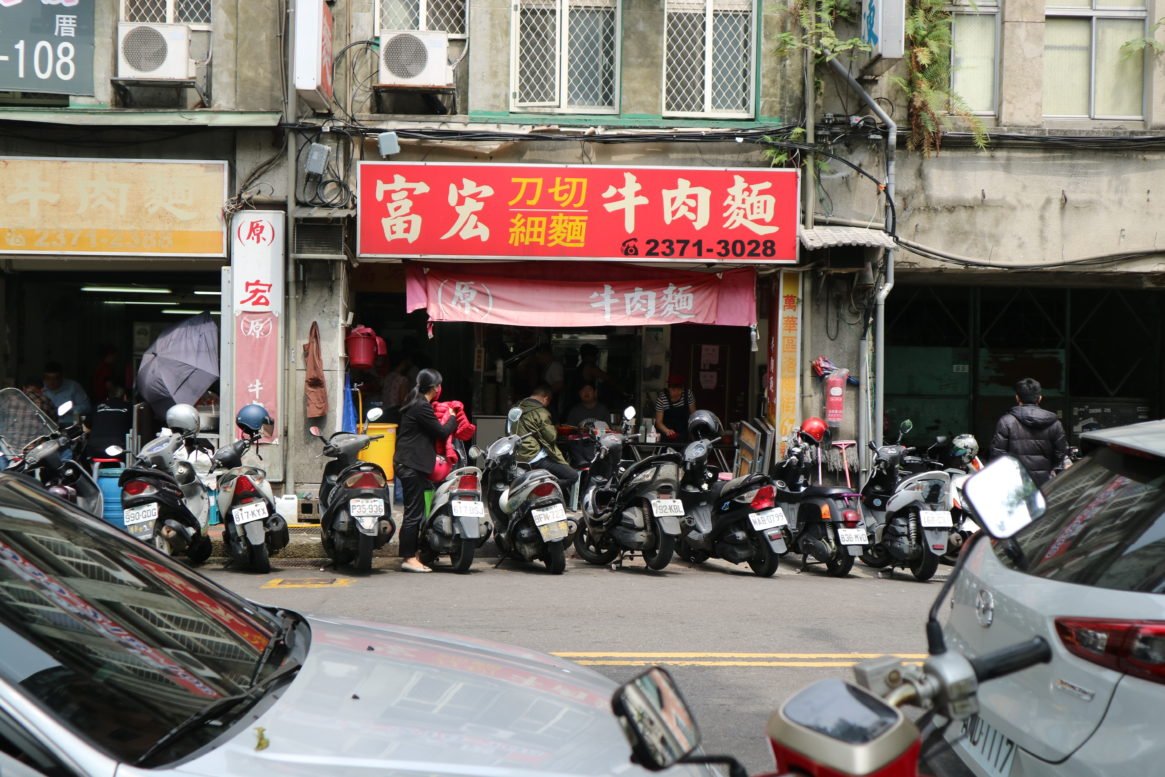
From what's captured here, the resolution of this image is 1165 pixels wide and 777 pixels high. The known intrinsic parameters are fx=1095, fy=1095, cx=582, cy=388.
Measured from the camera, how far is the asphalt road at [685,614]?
6156mm

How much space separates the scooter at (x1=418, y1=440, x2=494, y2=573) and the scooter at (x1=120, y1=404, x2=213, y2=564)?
80.7 inches

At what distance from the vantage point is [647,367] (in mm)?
15125

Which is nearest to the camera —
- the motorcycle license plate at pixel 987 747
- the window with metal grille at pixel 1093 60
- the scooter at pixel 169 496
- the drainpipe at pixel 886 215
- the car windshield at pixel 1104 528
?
the car windshield at pixel 1104 528

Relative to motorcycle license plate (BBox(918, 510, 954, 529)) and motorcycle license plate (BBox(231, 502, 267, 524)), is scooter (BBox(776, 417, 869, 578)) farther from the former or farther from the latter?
motorcycle license plate (BBox(231, 502, 267, 524))

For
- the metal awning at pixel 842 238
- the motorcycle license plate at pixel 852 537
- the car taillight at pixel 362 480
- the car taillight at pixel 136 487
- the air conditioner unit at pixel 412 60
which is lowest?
the motorcycle license plate at pixel 852 537

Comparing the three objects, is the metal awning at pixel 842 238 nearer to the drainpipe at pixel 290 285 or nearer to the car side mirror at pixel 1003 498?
the drainpipe at pixel 290 285

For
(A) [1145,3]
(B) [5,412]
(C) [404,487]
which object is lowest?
(C) [404,487]

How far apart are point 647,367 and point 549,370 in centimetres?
151

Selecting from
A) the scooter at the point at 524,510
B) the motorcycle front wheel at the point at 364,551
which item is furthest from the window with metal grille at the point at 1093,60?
the motorcycle front wheel at the point at 364,551

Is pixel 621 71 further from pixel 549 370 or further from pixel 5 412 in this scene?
pixel 5 412

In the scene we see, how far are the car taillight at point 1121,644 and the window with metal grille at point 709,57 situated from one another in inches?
419

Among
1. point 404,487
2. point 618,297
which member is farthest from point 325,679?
point 618,297

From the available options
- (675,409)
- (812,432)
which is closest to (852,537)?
(812,432)

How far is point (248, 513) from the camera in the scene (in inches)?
369
